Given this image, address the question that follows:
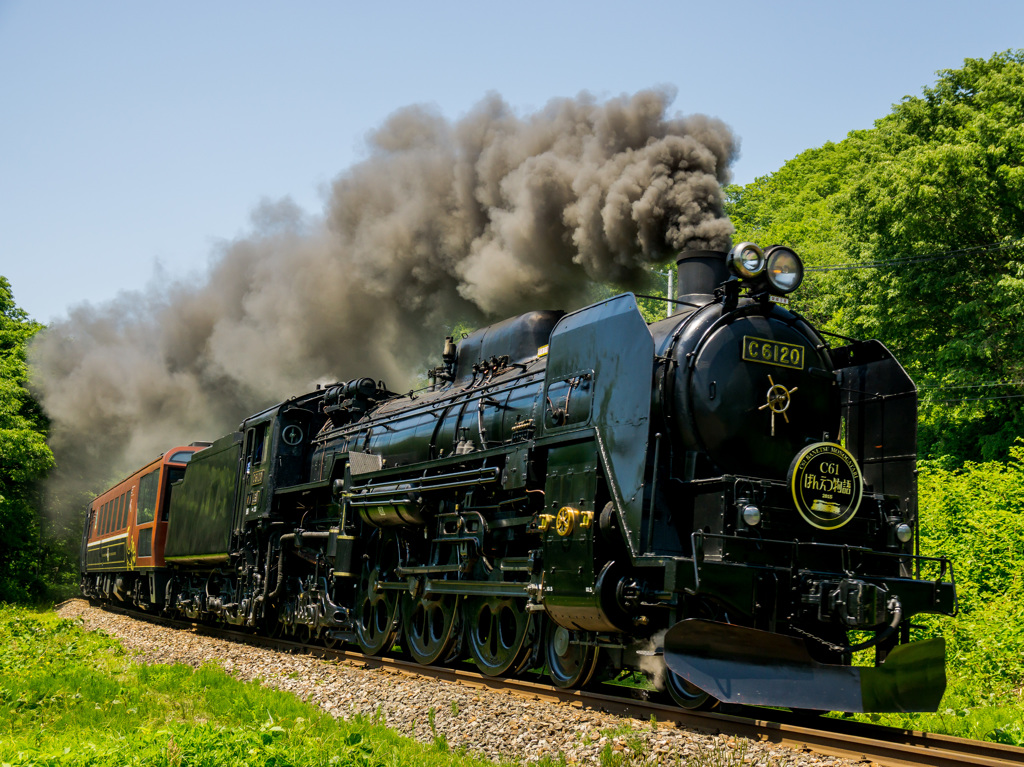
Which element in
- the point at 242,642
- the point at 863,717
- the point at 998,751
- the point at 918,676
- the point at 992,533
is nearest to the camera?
the point at 998,751

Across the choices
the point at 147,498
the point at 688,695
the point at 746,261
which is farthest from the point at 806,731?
the point at 147,498

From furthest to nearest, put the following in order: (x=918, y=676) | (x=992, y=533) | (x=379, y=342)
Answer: (x=379, y=342) < (x=992, y=533) < (x=918, y=676)

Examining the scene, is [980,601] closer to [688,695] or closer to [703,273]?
[688,695]

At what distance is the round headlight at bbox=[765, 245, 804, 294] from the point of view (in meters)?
7.18

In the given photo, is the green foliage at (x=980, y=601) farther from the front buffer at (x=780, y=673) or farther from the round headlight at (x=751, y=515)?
the round headlight at (x=751, y=515)

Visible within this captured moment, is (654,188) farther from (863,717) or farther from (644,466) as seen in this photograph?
(863,717)

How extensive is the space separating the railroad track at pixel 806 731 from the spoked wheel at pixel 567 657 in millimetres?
157

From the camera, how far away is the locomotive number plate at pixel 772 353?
679 cm

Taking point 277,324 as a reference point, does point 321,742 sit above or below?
below

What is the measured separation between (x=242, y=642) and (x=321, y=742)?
774 centimetres

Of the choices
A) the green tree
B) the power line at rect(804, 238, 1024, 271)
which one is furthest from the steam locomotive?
the green tree

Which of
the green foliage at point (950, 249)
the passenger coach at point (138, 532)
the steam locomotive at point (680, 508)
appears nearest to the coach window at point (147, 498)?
the passenger coach at point (138, 532)

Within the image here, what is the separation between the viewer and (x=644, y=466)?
627 cm

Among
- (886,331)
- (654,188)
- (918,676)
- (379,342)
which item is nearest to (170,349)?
(379,342)
